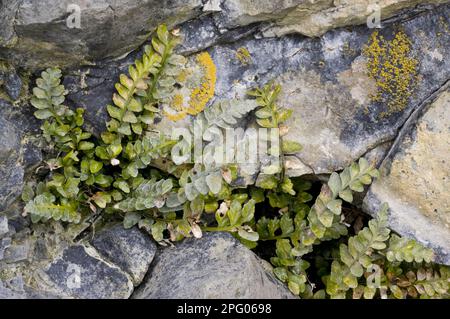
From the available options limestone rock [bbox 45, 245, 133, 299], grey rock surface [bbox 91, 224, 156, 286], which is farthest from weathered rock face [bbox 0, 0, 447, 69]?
limestone rock [bbox 45, 245, 133, 299]

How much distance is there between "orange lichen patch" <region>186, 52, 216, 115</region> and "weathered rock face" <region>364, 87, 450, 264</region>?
1.31 meters

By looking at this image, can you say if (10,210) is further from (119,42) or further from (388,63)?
(388,63)

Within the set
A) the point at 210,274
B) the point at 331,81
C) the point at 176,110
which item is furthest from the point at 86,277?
the point at 331,81

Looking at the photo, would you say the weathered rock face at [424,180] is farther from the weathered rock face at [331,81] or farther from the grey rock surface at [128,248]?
the grey rock surface at [128,248]

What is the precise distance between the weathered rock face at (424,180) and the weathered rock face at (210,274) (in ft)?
3.11

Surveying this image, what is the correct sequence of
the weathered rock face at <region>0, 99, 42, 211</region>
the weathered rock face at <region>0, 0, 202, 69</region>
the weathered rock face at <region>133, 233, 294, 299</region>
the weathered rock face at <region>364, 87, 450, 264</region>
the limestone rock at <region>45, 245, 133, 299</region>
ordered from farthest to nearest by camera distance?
the weathered rock face at <region>364, 87, 450, 264</region>, the weathered rock face at <region>0, 99, 42, 211</region>, the limestone rock at <region>45, 245, 133, 299</region>, the weathered rock face at <region>0, 0, 202, 69</region>, the weathered rock face at <region>133, 233, 294, 299</region>

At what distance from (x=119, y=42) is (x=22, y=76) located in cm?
68

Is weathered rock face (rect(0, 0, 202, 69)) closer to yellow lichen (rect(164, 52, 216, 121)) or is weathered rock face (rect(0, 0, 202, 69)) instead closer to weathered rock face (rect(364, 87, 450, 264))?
yellow lichen (rect(164, 52, 216, 121))

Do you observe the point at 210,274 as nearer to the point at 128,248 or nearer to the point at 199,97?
the point at 128,248

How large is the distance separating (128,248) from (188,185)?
58cm

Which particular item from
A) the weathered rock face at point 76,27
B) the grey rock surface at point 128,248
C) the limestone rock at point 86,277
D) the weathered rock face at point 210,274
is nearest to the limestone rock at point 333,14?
the weathered rock face at point 76,27

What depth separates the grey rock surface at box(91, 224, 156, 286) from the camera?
4.41 meters

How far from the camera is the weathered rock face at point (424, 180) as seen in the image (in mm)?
4535

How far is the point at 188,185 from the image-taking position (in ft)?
14.3
